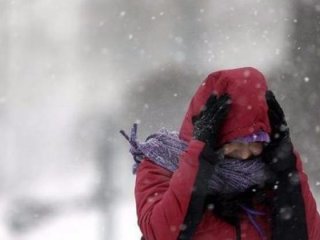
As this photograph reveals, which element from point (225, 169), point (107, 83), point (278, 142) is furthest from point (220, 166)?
point (107, 83)

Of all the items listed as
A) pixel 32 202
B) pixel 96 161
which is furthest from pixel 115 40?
pixel 32 202

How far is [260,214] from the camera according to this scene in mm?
2086

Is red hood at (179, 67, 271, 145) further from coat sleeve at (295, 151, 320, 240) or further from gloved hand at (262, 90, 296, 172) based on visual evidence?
coat sleeve at (295, 151, 320, 240)

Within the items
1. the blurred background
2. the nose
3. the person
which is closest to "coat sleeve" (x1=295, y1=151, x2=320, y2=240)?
the person

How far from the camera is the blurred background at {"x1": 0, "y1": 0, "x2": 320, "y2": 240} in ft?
30.8

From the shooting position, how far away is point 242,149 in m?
2.06

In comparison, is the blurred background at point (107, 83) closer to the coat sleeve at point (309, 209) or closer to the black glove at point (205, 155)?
the coat sleeve at point (309, 209)

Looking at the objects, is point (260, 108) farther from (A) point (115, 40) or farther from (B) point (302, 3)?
(A) point (115, 40)

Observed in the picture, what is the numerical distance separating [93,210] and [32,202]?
1.05 m

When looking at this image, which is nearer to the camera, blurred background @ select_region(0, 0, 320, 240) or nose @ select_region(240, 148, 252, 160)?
nose @ select_region(240, 148, 252, 160)

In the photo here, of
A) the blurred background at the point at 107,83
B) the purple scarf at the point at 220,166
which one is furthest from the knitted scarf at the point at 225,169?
the blurred background at the point at 107,83

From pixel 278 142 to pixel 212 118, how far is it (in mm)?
170

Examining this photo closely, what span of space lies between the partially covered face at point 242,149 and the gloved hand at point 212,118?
5 cm

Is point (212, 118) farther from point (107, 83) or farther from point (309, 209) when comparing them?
point (107, 83)
